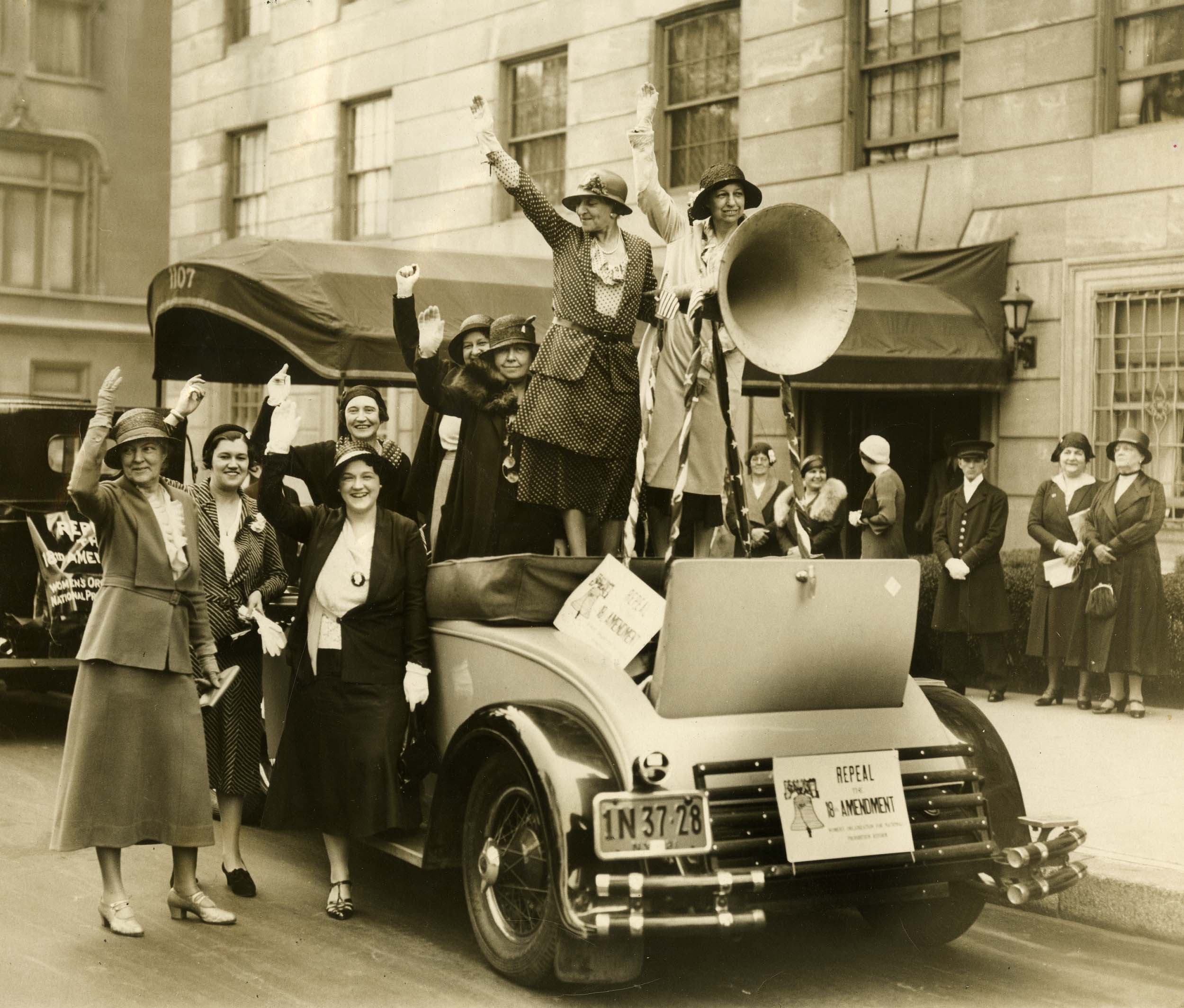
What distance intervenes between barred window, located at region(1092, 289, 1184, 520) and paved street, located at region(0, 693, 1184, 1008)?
730 centimetres

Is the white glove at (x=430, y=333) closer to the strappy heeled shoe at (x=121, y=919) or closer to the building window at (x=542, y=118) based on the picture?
the strappy heeled shoe at (x=121, y=919)

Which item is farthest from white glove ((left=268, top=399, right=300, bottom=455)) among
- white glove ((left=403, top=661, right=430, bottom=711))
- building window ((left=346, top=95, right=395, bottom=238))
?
building window ((left=346, top=95, right=395, bottom=238))

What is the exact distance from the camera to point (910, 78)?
14453 mm

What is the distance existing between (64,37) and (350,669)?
95.2 feet

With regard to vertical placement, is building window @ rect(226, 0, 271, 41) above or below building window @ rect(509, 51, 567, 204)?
above

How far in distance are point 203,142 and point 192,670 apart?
68.3 ft

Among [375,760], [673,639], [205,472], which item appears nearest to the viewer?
[673,639]

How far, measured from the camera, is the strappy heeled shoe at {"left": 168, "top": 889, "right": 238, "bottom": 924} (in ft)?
18.7

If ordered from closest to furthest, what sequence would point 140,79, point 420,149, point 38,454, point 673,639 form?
point 673,639 < point 38,454 < point 420,149 < point 140,79

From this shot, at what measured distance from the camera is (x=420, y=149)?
20.2 metres

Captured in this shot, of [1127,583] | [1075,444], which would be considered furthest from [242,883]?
[1075,444]

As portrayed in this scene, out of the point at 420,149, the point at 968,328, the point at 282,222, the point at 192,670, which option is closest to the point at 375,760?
the point at 192,670

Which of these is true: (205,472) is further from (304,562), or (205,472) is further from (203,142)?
(203,142)

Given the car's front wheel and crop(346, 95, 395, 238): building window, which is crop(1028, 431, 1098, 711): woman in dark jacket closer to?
the car's front wheel
